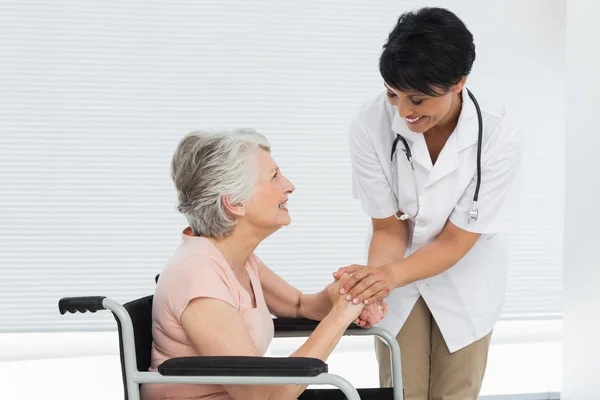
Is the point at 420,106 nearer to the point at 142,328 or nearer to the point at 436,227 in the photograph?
the point at 436,227

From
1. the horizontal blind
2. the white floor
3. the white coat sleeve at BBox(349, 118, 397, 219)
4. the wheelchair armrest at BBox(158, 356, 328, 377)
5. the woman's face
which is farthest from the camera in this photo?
the horizontal blind

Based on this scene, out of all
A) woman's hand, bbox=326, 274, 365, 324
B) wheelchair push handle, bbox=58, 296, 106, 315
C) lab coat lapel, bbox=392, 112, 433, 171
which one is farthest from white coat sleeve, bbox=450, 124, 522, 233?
wheelchair push handle, bbox=58, 296, 106, 315

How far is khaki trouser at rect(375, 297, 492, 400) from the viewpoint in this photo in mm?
1947

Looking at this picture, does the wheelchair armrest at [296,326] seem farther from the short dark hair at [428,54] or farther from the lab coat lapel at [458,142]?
the short dark hair at [428,54]

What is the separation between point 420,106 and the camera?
5.25 ft

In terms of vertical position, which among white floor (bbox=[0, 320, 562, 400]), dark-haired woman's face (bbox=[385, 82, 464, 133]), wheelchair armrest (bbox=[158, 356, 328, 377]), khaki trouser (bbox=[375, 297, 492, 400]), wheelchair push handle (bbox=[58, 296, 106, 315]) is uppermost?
dark-haired woman's face (bbox=[385, 82, 464, 133])

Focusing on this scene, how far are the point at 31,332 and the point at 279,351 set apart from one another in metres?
1.23

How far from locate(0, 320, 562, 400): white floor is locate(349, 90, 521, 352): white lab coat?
1.44 meters

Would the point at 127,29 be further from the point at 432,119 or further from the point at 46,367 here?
the point at 432,119

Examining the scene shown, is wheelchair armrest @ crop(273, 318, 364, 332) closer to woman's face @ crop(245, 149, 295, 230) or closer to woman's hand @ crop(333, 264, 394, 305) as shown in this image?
woman's hand @ crop(333, 264, 394, 305)

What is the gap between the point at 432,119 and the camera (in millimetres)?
1698

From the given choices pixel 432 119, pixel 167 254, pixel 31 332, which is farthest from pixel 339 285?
pixel 31 332

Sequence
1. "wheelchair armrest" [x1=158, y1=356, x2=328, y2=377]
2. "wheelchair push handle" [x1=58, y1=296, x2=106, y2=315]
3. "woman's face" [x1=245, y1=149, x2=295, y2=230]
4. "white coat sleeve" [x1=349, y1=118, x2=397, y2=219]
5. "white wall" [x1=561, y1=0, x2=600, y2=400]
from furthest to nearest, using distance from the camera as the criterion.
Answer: "white wall" [x1=561, y1=0, x2=600, y2=400], "white coat sleeve" [x1=349, y1=118, x2=397, y2=219], "woman's face" [x1=245, y1=149, x2=295, y2=230], "wheelchair push handle" [x1=58, y1=296, x2=106, y2=315], "wheelchair armrest" [x1=158, y1=356, x2=328, y2=377]

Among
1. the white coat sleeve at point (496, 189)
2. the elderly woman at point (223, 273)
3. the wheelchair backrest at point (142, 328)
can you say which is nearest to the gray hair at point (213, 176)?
the elderly woman at point (223, 273)
